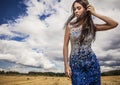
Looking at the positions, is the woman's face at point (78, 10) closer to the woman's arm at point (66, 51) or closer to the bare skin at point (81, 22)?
the bare skin at point (81, 22)

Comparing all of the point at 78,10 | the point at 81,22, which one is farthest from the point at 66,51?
the point at 78,10

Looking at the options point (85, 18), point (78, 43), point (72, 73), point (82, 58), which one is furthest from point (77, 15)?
point (72, 73)

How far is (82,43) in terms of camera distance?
302cm

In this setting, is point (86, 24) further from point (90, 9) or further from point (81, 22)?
point (90, 9)

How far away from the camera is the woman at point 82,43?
294 centimetres

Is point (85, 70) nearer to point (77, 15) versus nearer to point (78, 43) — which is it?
point (78, 43)

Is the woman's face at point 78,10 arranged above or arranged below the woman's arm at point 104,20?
above

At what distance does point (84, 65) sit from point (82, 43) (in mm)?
305

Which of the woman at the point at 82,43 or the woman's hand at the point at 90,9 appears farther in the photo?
the woman's hand at the point at 90,9

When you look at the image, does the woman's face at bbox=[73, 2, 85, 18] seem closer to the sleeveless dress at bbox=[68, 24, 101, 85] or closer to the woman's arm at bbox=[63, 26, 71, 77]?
the woman's arm at bbox=[63, 26, 71, 77]

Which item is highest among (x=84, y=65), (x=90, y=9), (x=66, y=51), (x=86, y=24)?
(x=90, y=9)

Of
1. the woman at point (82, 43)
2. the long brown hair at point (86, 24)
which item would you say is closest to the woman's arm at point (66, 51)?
the woman at point (82, 43)

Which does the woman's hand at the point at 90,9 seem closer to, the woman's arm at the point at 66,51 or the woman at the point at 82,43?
the woman at the point at 82,43

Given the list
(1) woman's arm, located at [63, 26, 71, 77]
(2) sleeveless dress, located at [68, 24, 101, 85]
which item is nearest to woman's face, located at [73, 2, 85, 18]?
(1) woman's arm, located at [63, 26, 71, 77]
